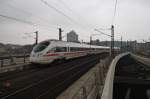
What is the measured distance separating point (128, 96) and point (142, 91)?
8.82 feet

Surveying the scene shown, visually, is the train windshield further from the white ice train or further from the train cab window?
the train cab window

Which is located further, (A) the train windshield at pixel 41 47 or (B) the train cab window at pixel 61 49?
(B) the train cab window at pixel 61 49

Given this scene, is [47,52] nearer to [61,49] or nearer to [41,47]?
[41,47]

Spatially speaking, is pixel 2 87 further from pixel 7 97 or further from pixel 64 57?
pixel 64 57

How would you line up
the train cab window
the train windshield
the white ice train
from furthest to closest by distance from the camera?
1. the train cab window
2. the train windshield
3. the white ice train

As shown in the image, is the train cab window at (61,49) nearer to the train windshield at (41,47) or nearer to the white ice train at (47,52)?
the white ice train at (47,52)

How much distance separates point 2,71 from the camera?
19953mm

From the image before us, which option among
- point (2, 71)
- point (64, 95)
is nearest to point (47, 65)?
point (2, 71)

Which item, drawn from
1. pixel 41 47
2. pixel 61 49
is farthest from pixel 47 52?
pixel 61 49

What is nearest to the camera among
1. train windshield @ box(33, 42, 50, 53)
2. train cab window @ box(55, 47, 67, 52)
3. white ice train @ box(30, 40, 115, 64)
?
white ice train @ box(30, 40, 115, 64)

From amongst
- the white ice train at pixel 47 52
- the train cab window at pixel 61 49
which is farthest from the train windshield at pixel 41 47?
the train cab window at pixel 61 49

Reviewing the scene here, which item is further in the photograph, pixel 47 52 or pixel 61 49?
pixel 61 49

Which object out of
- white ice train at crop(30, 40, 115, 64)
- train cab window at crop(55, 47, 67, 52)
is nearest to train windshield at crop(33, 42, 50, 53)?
white ice train at crop(30, 40, 115, 64)

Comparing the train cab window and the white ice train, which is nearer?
the white ice train
